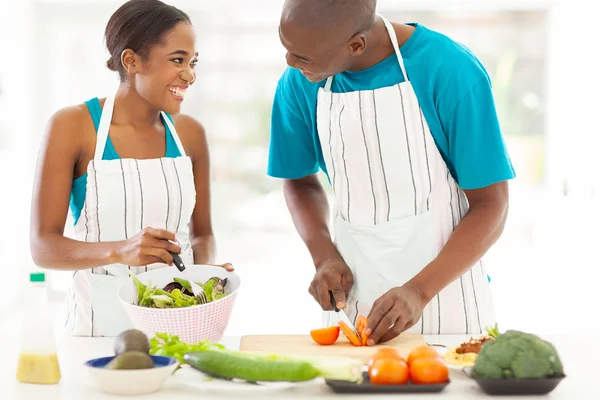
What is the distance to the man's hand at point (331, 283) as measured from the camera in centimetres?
187

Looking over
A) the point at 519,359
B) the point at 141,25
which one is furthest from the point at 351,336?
the point at 141,25

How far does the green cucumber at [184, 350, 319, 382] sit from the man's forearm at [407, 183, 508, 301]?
0.45 meters

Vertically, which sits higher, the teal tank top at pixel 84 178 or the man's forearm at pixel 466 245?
the teal tank top at pixel 84 178

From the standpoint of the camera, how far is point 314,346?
66.5 inches

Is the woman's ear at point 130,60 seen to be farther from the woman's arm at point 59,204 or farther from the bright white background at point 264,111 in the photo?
the bright white background at point 264,111

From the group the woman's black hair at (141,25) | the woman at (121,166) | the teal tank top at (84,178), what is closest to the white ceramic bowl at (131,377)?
the woman at (121,166)

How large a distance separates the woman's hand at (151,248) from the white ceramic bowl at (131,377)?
0.35 metres

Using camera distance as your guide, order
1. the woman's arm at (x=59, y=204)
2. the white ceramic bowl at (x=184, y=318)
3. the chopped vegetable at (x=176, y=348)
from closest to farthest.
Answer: the chopped vegetable at (x=176, y=348)
the white ceramic bowl at (x=184, y=318)
the woman's arm at (x=59, y=204)

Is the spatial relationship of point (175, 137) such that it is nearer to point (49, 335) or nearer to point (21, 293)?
point (49, 335)

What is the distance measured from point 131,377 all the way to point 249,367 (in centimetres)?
21

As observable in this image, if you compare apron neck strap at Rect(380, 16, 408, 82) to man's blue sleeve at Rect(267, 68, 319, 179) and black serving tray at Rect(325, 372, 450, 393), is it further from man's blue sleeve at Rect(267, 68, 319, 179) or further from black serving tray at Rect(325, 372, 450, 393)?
black serving tray at Rect(325, 372, 450, 393)

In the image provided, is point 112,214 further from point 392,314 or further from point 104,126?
point 392,314

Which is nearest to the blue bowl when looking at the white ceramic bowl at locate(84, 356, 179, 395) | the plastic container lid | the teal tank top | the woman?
the white ceramic bowl at locate(84, 356, 179, 395)

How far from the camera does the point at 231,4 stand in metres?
5.10
